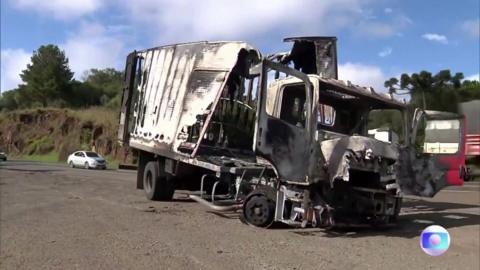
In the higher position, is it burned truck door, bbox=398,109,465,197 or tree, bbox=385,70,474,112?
tree, bbox=385,70,474,112

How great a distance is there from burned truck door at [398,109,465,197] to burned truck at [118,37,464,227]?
3 cm

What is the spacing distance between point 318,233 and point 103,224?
3545 mm

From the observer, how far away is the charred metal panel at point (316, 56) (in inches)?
440

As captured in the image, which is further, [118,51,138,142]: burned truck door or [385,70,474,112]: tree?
[118,51,138,142]: burned truck door

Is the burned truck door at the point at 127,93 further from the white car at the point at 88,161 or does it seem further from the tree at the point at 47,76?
the tree at the point at 47,76

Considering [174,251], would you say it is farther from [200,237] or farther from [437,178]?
[437,178]

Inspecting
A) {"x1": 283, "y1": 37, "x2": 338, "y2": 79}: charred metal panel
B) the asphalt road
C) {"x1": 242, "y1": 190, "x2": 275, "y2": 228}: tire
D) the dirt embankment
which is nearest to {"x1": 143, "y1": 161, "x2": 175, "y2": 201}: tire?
the asphalt road

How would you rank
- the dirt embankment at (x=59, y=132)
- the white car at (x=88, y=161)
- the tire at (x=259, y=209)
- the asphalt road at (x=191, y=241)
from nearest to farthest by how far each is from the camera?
the asphalt road at (x=191, y=241)
the tire at (x=259, y=209)
the white car at (x=88, y=161)
the dirt embankment at (x=59, y=132)

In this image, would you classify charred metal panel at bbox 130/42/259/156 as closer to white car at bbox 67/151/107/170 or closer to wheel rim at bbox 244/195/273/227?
wheel rim at bbox 244/195/273/227

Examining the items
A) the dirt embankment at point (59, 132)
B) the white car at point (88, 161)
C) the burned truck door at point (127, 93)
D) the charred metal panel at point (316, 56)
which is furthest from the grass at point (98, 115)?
the charred metal panel at point (316, 56)

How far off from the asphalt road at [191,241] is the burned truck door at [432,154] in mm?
811

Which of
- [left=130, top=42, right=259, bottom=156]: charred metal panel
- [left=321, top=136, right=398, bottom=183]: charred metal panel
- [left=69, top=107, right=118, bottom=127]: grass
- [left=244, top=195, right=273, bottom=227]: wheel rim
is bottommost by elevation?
[left=244, top=195, right=273, bottom=227]: wheel rim

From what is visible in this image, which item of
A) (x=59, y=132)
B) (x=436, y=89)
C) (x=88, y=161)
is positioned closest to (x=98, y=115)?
(x=59, y=132)

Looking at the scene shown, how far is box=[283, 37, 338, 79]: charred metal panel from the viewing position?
36.7 ft
